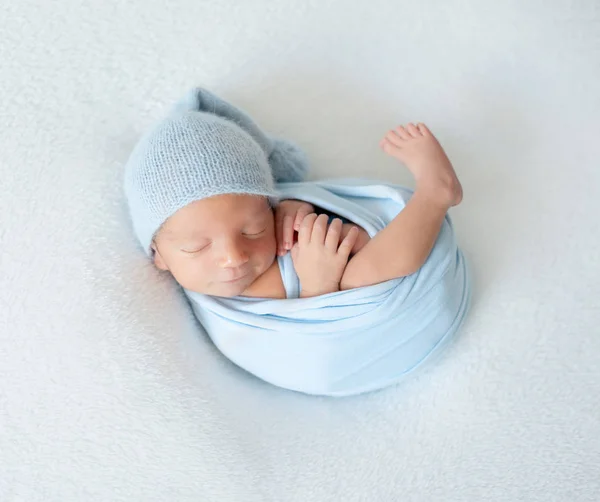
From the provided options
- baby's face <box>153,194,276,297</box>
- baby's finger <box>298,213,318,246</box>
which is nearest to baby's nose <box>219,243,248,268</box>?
baby's face <box>153,194,276,297</box>

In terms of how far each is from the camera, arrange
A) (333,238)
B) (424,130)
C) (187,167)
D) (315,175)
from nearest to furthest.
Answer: (187,167) < (333,238) < (424,130) < (315,175)

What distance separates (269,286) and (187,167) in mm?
294

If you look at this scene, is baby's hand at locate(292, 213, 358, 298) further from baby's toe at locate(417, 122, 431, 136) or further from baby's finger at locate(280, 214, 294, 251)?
baby's toe at locate(417, 122, 431, 136)

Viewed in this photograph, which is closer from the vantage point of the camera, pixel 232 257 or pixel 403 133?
pixel 232 257

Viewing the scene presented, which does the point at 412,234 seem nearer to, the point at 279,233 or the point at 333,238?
the point at 333,238

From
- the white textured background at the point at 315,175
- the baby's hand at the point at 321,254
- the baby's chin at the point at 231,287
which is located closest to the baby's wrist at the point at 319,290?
the baby's hand at the point at 321,254

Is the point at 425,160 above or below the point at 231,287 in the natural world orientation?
above

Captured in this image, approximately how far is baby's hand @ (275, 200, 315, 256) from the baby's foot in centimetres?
21

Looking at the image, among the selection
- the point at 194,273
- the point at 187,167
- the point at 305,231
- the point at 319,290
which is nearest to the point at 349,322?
→ the point at 319,290

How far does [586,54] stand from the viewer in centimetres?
148

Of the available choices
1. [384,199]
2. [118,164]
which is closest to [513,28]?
[384,199]

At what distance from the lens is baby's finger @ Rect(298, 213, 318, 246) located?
117 centimetres

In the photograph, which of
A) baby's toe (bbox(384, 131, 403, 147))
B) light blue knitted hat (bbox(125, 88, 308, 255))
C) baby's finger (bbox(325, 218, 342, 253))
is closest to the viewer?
light blue knitted hat (bbox(125, 88, 308, 255))

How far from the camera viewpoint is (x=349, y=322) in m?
1.17
